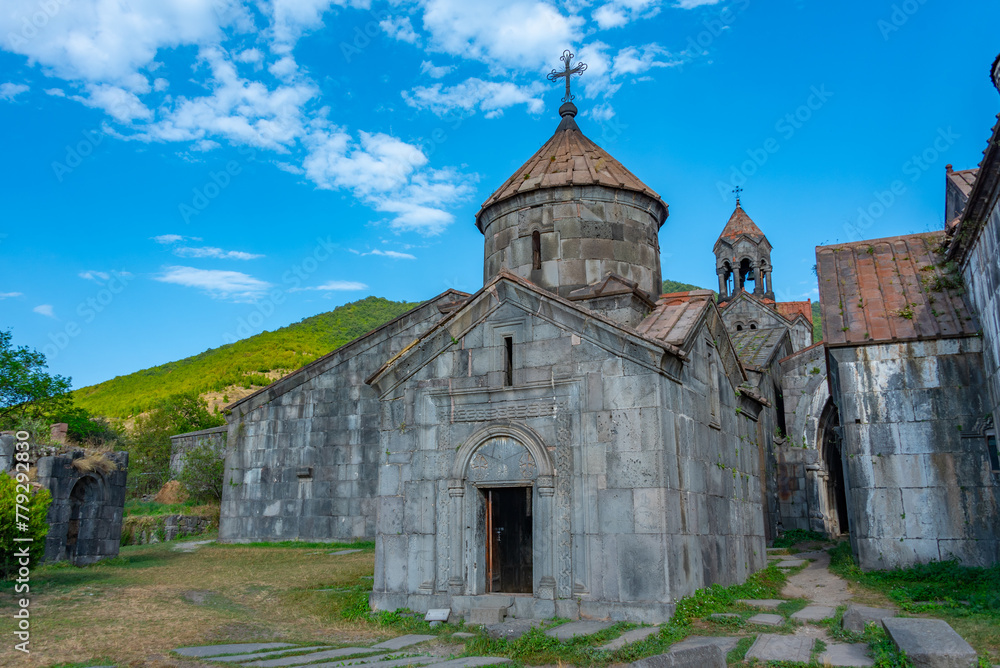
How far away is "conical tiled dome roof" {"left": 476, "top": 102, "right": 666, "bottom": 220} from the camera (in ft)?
35.3

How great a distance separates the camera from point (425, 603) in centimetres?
840

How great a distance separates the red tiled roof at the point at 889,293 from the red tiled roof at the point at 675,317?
10.4ft

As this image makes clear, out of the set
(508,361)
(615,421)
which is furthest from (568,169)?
(615,421)

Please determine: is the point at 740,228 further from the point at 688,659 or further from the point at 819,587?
the point at 688,659

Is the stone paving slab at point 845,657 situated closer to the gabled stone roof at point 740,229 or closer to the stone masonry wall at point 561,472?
the stone masonry wall at point 561,472

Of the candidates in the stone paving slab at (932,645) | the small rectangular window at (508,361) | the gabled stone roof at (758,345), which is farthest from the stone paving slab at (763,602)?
the gabled stone roof at (758,345)

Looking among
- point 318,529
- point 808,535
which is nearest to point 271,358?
point 318,529

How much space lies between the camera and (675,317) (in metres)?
9.18

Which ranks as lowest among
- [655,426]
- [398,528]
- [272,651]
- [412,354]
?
[272,651]

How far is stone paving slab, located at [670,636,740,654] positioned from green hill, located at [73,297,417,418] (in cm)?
3353

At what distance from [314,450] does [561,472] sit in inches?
351

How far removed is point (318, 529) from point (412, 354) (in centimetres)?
763

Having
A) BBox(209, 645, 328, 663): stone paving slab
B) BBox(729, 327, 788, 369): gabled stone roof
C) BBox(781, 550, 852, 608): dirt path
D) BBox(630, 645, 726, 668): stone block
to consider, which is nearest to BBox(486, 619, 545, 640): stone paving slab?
BBox(209, 645, 328, 663): stone paving slab

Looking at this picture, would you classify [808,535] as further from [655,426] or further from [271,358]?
[271,358]
